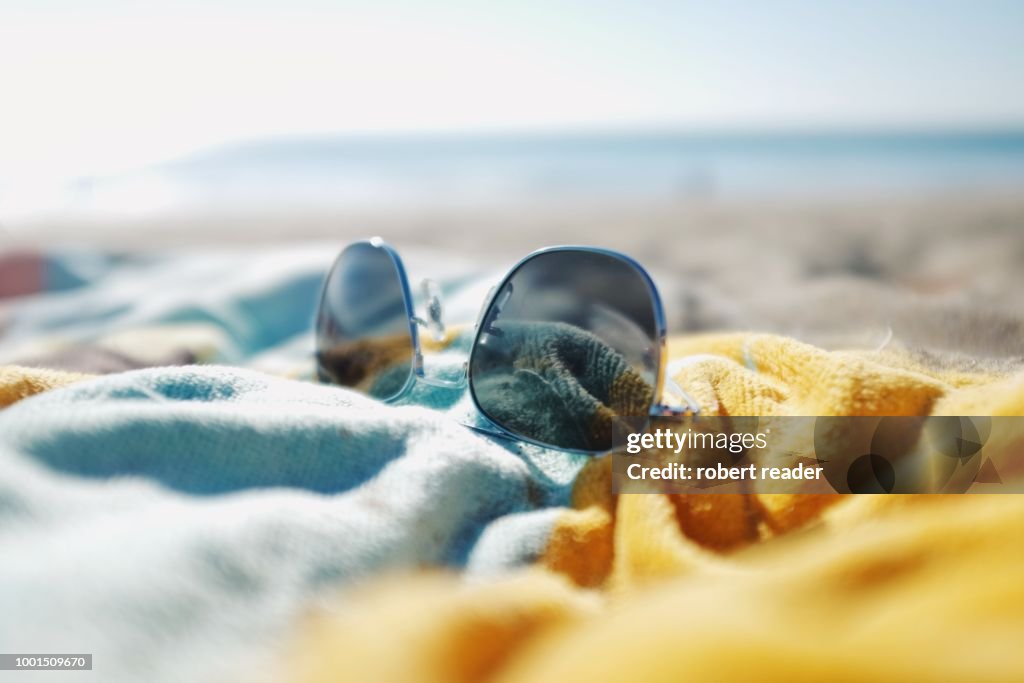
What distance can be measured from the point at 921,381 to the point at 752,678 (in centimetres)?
34

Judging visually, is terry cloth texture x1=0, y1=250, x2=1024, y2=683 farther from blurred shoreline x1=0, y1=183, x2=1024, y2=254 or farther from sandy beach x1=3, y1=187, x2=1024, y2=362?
blurred shoreline x1=0, y1=183, x2=1024, y2=254

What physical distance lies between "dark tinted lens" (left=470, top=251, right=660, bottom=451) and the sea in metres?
4.10

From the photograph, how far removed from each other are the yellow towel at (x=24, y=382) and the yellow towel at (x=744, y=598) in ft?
1.33

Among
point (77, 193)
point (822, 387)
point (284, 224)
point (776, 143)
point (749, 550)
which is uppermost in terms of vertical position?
point (776, 143)

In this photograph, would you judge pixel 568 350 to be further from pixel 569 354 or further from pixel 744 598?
pixel 744 598

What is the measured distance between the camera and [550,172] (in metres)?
7.95

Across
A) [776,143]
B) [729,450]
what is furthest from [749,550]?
[776,143]

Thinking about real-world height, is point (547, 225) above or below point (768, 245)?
above

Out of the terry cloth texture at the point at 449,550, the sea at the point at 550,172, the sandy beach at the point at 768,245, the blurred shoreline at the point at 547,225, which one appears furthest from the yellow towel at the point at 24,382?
the sea at the point at 550,172

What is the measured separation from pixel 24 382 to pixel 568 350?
494 millimetres

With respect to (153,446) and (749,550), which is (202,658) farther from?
(749,550)

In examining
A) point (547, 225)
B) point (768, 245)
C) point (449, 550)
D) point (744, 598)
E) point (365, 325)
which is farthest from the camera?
point (547, 225)

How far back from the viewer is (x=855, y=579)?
1.30 ft

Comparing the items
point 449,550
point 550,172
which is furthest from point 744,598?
point 550,172
